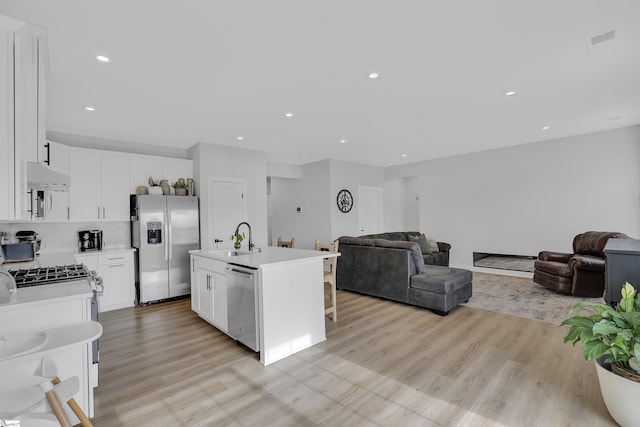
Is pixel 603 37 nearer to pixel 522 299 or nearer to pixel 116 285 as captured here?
pixel 522 299

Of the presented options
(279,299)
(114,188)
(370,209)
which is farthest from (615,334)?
(370,209)

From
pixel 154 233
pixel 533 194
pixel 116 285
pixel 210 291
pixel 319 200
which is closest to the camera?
pixel 210 291

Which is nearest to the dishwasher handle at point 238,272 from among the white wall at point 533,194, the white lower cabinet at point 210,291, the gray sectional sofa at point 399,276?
the white lower cabinet at point 210,291

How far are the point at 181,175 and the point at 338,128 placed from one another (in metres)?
2.96

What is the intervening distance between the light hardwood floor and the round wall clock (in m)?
3.75

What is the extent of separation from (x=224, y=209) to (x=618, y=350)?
517 cm

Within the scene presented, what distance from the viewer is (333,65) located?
2621mm

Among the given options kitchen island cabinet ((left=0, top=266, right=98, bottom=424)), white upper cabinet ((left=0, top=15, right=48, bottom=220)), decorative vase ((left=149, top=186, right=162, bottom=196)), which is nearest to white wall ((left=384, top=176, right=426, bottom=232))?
decorative vase ((left=149, top=186, right=162, bottom=196))

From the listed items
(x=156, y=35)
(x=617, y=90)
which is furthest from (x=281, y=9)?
(x=617, y=90)

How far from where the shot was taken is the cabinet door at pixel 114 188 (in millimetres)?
4531

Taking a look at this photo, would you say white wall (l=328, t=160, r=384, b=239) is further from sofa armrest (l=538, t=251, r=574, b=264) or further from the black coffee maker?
the black coffee maker

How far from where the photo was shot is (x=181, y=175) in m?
5.28

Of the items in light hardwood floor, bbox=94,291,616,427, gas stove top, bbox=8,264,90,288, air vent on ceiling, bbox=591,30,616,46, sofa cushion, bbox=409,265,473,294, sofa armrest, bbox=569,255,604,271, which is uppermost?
air vent on ceiling, bbox=591,30,616,46

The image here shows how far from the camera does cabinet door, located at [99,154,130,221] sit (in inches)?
178
